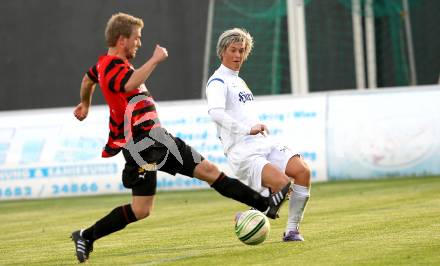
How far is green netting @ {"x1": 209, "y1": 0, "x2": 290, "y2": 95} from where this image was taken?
76.2 feet

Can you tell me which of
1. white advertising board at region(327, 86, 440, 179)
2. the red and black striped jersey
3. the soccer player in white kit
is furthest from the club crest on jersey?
white advertising board at region(327, 86, 440, 179)

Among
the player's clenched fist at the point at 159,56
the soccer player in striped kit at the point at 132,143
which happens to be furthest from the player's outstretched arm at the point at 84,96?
the player's clenched fist at the point at 159,56

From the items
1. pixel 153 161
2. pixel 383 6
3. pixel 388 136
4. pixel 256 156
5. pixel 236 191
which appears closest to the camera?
pixel 153 161

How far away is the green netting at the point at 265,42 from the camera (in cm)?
2322

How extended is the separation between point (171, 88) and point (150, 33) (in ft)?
4.25

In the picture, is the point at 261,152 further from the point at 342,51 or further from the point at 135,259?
the point at 342,51

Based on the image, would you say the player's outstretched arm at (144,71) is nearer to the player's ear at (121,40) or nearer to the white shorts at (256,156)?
the player's ear at (121,40)

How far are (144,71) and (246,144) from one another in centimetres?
172

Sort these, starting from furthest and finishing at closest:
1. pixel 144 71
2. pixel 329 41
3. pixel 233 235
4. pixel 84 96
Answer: pixel 329 41 → pixel 233 235 → pixel 84 96 → pixel 144 71

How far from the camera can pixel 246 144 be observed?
32.1 ft

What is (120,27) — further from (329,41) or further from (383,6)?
(329,41)

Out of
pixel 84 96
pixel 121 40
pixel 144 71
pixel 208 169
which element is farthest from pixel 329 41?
pixel 144 71

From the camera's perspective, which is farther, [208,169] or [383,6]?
[383,6]

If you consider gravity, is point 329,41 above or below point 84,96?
Result: below
